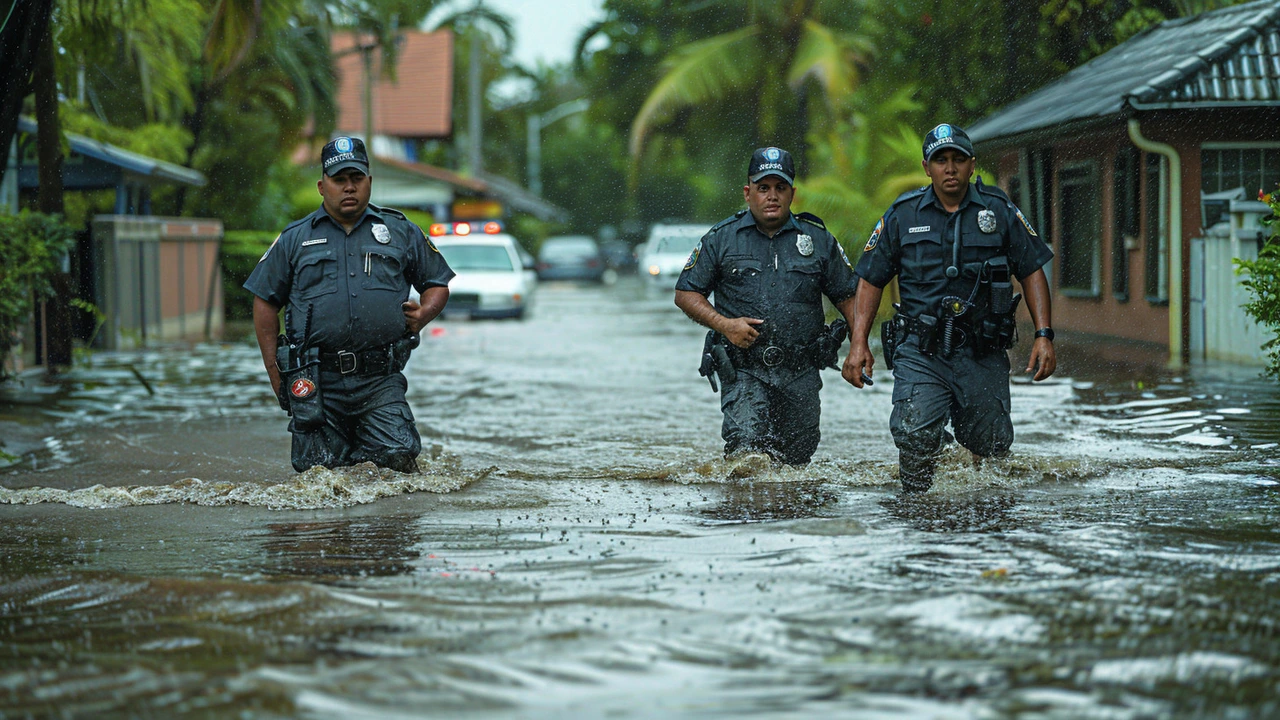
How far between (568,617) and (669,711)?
0.96 metres

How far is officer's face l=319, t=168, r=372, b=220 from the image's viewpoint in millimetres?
7266

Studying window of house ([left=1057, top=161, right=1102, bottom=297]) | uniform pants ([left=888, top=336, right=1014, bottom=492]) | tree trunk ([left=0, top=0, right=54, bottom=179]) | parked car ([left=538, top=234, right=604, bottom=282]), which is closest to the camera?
uniform pants ([left=888, top=336, right=1014, bottom=492])

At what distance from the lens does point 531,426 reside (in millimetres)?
11352

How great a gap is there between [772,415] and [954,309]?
123 cm

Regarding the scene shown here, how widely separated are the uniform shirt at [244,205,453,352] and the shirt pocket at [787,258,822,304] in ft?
6.16

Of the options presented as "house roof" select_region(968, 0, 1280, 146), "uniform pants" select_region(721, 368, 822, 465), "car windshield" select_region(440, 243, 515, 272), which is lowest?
"uniform pants" select_region(721, 368, 822, 465)

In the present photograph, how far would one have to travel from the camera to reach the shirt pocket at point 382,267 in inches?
287

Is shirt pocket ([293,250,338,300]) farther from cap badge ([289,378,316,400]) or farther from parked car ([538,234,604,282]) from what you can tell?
parked car ([538,234,604,282])

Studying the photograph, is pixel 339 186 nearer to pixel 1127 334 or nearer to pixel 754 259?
pixel 754 259

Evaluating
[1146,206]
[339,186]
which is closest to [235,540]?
[339,186]

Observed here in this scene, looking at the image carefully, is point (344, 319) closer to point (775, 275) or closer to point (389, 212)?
point (389, 212)

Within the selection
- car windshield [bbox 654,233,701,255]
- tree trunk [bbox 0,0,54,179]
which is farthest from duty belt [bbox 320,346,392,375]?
car windshield [bbox 654,233,701,255]

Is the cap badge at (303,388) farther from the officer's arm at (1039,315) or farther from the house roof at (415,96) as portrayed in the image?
the house roof at (415,96)

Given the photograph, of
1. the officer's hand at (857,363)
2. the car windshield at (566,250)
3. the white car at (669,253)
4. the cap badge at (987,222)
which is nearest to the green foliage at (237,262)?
the white car at (669,253)
